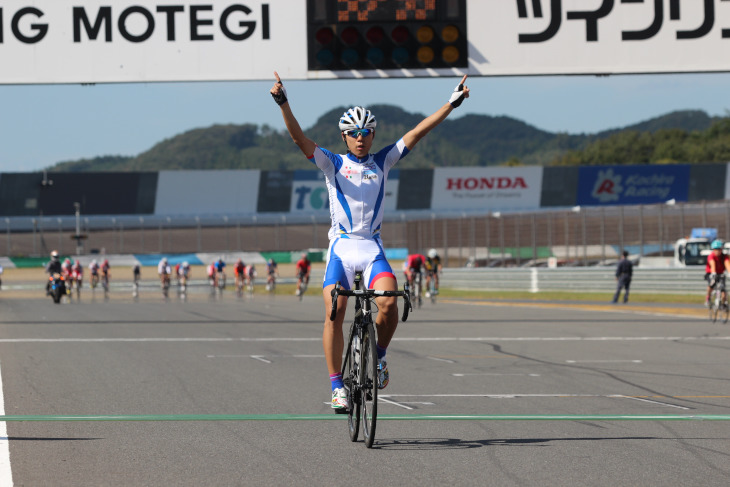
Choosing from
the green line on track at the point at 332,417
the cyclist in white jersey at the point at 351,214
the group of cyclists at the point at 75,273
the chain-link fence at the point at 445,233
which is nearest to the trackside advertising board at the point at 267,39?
the green line on track at the point at 332,417

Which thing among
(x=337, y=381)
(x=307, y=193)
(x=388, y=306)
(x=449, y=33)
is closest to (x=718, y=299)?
(x=449, y=33)

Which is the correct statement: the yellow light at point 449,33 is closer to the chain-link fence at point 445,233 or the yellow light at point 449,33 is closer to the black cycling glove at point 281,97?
the black cycling glove at point 281,97

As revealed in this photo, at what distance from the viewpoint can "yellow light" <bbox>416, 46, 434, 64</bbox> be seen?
1648cm

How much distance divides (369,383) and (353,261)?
0.89m

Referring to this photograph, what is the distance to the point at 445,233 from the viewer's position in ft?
172

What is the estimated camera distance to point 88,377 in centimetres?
1219

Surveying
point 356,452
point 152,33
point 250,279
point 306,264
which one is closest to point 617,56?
point 152,33

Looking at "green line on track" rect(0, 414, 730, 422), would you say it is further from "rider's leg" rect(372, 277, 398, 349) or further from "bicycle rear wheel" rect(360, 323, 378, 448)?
"bicycle rear wheel" rect(360, 323, 378, 448)

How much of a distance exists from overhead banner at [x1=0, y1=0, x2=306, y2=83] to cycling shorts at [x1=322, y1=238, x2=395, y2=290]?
9.92 m

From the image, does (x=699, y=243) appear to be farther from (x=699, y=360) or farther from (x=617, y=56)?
(x=699, y=360)

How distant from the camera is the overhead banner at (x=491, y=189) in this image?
69.0 m

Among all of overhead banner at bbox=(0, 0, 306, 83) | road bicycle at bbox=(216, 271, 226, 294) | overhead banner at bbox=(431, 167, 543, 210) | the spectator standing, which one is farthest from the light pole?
overhead banner at bbox=(0, 0, 306, 83)

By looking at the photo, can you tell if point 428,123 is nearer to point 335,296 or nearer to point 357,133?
point 357,133

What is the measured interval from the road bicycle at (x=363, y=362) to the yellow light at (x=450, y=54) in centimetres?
950
